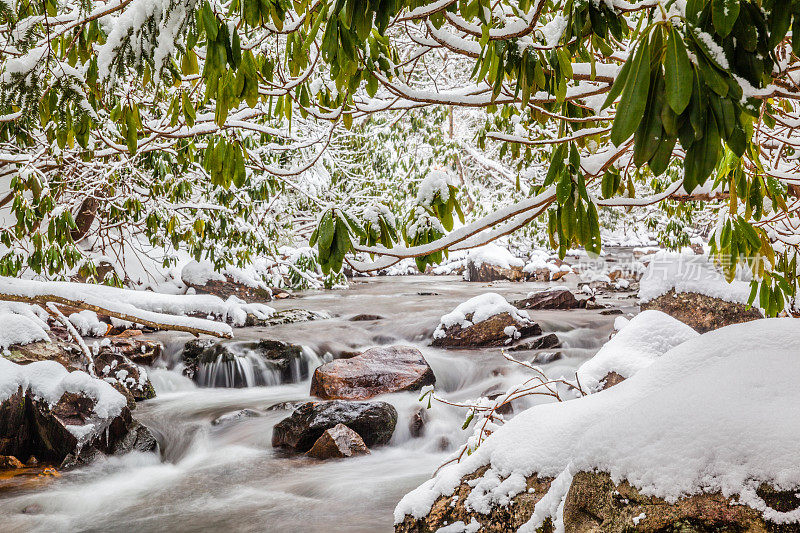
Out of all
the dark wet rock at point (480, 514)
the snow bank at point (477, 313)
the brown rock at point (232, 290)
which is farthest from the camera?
the brown rock at point (232, 290)

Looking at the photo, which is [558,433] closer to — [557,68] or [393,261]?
[393,261]

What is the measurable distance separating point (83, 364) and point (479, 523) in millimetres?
5859

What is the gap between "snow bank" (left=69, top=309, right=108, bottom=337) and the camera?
826 centimetres

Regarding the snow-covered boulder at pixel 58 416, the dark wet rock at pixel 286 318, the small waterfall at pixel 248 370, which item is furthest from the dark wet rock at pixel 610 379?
the dark wet rock at pixel 286 318

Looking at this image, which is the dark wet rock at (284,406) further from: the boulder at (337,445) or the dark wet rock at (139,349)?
the dark wet rock at (139,349)

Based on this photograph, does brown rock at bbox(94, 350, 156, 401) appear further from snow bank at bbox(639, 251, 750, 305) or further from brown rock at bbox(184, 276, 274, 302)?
snow bank at bbox(639, 251, 750, 305)

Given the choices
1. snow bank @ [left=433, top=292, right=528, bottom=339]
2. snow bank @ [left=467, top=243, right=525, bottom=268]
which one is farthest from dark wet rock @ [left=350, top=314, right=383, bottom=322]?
snow bank @ [left=467, top=243, right=525, bottom=268]

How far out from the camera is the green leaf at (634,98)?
44.4 inches

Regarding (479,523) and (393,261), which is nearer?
(479,523)

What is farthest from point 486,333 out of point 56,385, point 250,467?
point 56,385

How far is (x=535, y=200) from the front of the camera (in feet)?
7.32

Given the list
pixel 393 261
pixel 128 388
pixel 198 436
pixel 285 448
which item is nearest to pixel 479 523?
pixel 393 261

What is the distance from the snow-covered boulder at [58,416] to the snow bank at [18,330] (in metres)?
0.81

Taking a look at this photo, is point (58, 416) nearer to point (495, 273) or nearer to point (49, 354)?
point (49, 354)
